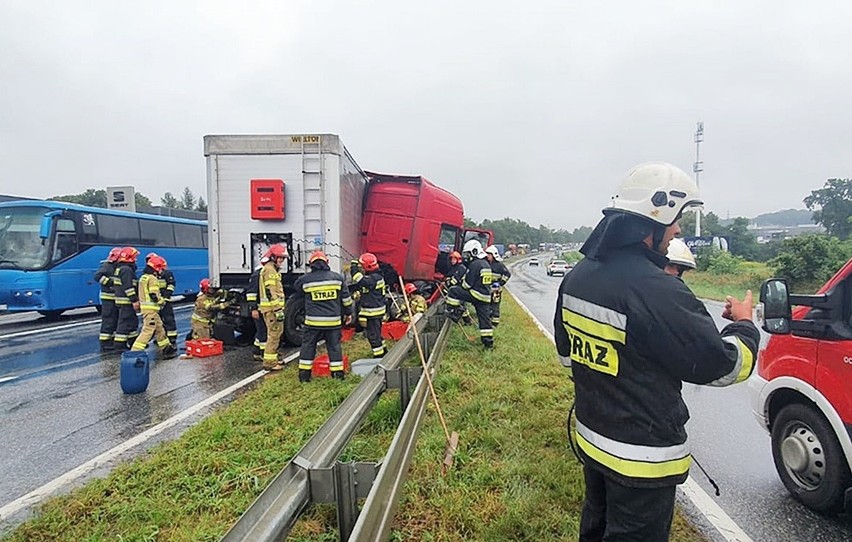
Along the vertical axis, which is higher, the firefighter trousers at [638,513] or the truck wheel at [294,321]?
the firefighter trousers at [638,513]

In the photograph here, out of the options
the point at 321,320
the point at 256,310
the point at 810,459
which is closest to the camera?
the point at 810,459

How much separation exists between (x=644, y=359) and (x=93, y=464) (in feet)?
14.7

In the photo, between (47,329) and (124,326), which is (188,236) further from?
(124,326)

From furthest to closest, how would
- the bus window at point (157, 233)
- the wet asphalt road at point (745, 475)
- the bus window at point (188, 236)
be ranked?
the bus window at point (188, 236) → the bus window at point (157, 233) → the wet asphalt road at point (745, 475)

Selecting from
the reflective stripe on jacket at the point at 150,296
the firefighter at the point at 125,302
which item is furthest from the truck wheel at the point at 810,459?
the firefighter at the point at 125,302

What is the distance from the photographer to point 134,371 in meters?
6.43

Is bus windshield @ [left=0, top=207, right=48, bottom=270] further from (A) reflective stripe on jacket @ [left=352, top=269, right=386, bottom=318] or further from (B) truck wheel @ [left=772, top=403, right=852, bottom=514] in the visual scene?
(B) truck wheel @ [left=772, top=403, right=852, bottom=514]

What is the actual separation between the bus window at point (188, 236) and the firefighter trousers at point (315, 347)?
46.3 feet

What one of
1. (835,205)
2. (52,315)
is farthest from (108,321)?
(835,205)

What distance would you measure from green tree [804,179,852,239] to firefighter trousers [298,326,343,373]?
178 feet

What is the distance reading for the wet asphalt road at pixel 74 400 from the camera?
182 inches

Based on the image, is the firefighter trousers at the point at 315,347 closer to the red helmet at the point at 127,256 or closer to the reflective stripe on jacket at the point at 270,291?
the reflective stripe on jacket at the point at 270,291

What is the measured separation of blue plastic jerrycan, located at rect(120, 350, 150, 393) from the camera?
6.36m

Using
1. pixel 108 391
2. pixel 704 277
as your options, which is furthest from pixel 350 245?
pixel 704 277
